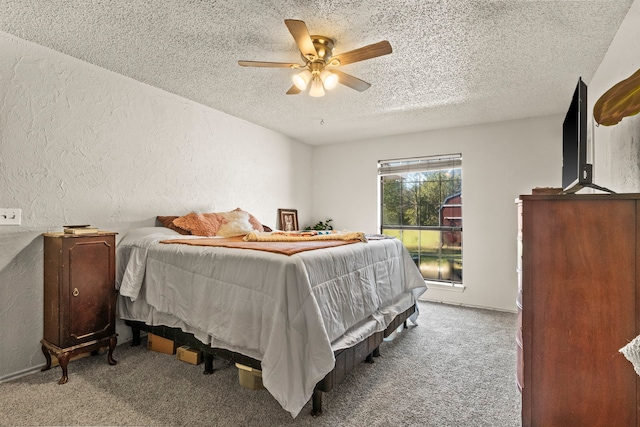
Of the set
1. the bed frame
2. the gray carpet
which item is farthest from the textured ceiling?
the gray carpet

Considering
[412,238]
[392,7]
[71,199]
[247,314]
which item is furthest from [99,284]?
[412,238]

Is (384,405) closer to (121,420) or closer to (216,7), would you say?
(121,420)

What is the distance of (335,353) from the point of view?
6.27 ft

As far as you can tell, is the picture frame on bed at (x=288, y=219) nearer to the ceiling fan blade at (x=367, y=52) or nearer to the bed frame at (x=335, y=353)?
the bed frame at (x=335, y=353)

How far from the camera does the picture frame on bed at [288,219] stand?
4781 mm

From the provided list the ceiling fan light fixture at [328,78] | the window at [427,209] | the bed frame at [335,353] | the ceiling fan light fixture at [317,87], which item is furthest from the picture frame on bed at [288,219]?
the ceiling fan light fixture at [328,78]

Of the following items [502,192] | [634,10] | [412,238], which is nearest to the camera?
[634,10]

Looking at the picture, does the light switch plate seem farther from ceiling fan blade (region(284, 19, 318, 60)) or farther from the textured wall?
ceiling fan blade (region(284, 19, 318, 60))

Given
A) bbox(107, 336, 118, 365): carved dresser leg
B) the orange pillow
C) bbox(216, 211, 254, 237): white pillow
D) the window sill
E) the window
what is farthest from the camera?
the window

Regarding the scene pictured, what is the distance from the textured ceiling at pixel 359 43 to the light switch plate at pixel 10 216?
119cm

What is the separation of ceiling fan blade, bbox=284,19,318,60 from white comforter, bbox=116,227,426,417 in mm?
1247

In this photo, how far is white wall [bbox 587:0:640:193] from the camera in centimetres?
184

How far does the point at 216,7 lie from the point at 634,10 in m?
2.36

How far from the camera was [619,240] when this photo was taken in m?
1.25
